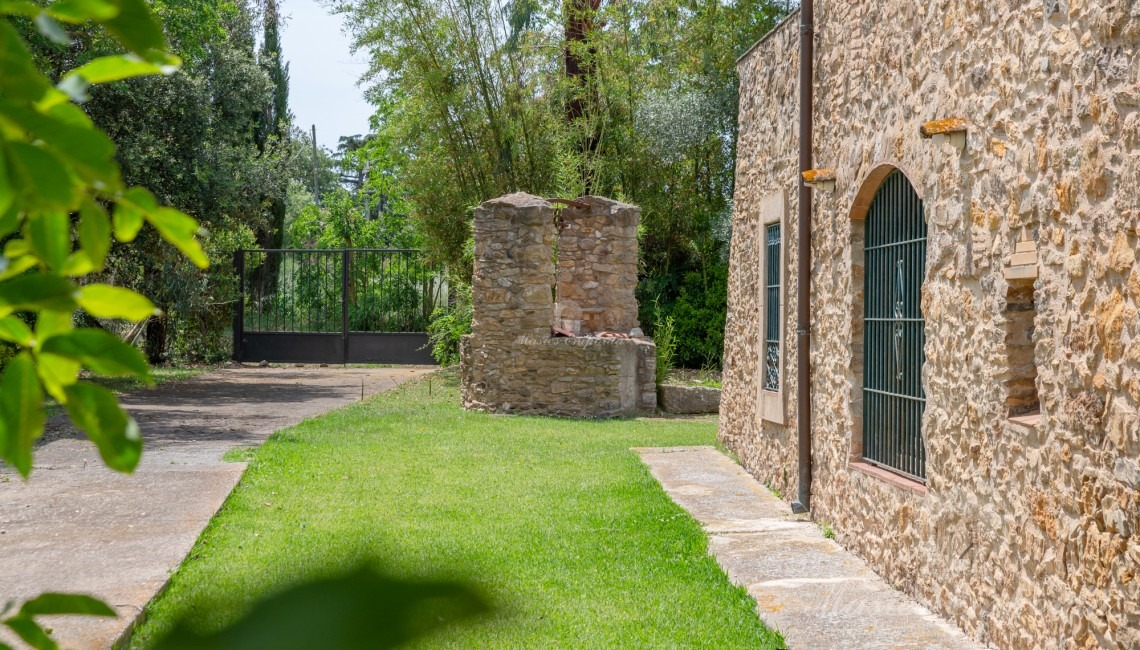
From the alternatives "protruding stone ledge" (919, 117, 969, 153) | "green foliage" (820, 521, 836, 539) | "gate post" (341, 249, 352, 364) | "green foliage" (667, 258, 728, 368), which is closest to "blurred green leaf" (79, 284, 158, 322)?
"protruding stone ledge" (919, 117, 969, 153)

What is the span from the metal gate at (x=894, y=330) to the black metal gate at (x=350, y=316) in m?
14.0

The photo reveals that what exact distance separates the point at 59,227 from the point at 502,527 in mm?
6223

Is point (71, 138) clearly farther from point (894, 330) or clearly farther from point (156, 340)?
point (156, 340)

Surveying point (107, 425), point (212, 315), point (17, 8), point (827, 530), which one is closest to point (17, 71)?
point (17, 8)

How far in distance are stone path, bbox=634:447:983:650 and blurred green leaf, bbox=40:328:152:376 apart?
4022 millimetres

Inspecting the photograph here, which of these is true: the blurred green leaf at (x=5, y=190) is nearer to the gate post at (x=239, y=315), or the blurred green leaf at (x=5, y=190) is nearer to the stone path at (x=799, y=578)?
the stone path at (x=799, y=578)

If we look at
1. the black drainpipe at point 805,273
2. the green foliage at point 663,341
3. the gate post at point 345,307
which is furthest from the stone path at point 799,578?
the gate post at point 345,307

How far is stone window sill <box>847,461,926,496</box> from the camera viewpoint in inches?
197

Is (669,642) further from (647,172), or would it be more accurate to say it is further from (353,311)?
(353,311)

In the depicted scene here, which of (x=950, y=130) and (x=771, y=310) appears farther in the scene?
(x=771, y=310)

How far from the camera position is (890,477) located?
17.5 feet

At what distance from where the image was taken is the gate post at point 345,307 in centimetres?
1956

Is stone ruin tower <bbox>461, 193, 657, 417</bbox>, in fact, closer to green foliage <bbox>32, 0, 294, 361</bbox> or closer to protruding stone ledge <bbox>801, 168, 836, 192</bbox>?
green foliage <bbox>32, 0, 294, 361</bbox>

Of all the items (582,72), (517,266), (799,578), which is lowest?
(799,578)
